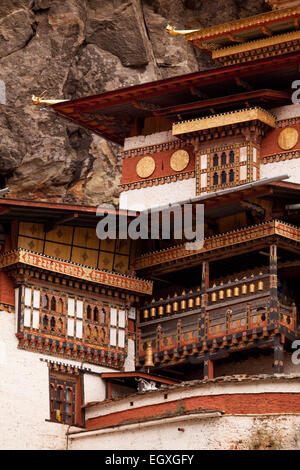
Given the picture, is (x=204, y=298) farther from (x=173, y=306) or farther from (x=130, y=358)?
(x=130, y=358)

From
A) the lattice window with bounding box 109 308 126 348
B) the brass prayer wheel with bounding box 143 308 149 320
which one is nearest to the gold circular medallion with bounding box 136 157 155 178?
the brass prayer wheel with bounding box 143 308 149 320

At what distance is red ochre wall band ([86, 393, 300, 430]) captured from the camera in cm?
3569

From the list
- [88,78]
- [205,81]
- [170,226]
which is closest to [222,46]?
[205,81]

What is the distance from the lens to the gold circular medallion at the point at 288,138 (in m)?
43.0

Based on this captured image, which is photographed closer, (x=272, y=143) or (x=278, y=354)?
(x=278, y=354)

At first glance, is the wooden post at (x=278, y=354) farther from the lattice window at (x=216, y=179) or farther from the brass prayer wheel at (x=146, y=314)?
the lattice window at (x=216, y=179)

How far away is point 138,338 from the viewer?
41906 millimetres

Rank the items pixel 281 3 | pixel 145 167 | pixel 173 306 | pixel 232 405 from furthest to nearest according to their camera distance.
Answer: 1. pixel 281 3
2. pixel 145 167
3. pixel 173 306
4. pixel 232 405

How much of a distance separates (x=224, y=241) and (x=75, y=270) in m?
4.11

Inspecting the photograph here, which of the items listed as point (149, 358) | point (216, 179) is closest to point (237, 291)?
point (149, 358)

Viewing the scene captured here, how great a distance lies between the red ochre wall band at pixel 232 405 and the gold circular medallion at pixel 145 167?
963 centimetres

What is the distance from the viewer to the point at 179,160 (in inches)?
1756

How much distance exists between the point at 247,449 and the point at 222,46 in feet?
50.5

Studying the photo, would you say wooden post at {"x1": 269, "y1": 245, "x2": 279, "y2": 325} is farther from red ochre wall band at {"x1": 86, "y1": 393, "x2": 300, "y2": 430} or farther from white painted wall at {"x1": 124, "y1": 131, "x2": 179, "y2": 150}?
white painted wall at {"x1": 124, "y1": 131, "x2": 179, "y2": 150}
